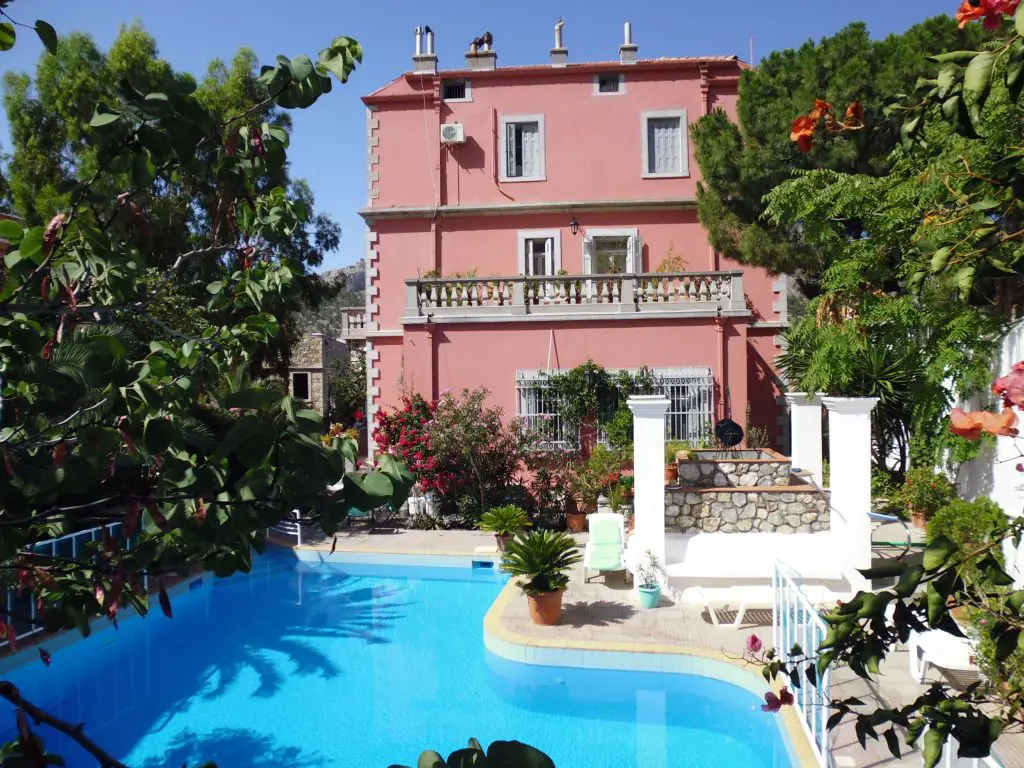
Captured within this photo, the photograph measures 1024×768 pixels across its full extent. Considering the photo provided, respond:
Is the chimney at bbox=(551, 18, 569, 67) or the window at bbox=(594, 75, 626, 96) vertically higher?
the chimney at bbox=(551, 18, 569, 67)

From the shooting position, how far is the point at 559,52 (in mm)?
17062

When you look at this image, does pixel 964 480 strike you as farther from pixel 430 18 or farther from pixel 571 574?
pixel 430 18

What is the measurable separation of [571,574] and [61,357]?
974 cm

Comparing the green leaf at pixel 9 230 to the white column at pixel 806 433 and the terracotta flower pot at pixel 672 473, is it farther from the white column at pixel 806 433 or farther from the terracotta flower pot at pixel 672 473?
the white column at pixel 806 433

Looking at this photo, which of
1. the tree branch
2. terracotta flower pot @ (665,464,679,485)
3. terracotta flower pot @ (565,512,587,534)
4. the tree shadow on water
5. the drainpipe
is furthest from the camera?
the drainpipe

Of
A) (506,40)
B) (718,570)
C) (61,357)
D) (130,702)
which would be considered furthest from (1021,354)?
(506,40)

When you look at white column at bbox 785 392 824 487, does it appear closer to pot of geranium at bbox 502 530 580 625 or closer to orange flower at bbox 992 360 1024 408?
pot of geranium at bbox 502 530 580 625

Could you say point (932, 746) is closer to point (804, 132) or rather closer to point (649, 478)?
point (804, 132)

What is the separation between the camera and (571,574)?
10.4m

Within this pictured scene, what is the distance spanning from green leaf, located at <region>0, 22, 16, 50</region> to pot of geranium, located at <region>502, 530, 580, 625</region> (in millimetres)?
7652

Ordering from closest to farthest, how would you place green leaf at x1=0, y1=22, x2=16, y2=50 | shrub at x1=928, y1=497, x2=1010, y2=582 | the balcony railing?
green leaf at x1=0, y1=22, x2=16, y2=50
shrub at x1=928, y1=497, x2=1010, y2=582
the balcony railing

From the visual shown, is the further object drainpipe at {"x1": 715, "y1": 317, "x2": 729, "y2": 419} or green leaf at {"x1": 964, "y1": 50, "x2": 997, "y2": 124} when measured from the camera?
drainpipe at {"x1": 715, "y1": 317, "x2": 729, "y2": 419}

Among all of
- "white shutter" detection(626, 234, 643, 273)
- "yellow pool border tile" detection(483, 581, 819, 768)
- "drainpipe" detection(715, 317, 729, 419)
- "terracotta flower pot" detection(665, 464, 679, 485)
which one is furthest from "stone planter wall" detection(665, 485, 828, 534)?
"white shutter" detection(626, 234, 643, 273)

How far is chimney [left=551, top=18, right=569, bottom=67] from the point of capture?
1703cm
